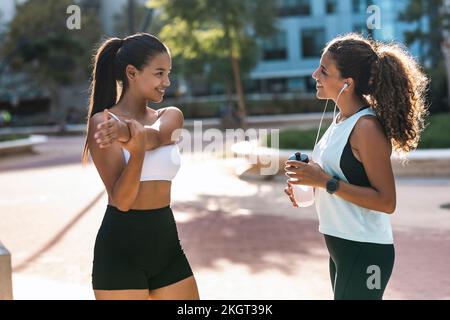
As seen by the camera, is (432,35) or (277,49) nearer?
(432,35)

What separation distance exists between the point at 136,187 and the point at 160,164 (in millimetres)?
226

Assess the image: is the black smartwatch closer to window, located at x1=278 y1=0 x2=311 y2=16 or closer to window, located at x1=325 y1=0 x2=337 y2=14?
window, located at x1=325 y1=0 x2=337 y2=14

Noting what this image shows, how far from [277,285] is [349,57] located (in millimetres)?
3410

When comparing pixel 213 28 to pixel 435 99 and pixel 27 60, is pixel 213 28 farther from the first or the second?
pixel 27 60

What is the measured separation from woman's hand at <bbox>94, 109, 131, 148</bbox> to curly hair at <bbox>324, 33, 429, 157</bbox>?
94 centimetres

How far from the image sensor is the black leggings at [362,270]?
276cm

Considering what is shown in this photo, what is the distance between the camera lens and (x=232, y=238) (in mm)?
8055

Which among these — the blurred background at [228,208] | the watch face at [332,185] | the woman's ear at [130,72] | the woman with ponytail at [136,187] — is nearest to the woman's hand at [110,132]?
the woman with ponytail at [136,187]

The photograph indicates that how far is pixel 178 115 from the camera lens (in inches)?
126

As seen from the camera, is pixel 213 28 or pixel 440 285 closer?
pixel 440 285

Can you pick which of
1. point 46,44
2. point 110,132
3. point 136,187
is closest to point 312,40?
point 46,44

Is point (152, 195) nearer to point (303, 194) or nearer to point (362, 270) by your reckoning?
point (303, 194)

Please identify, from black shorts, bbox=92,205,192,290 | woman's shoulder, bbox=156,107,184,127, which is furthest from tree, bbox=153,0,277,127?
black shorts, bbox=92,205,192,290
